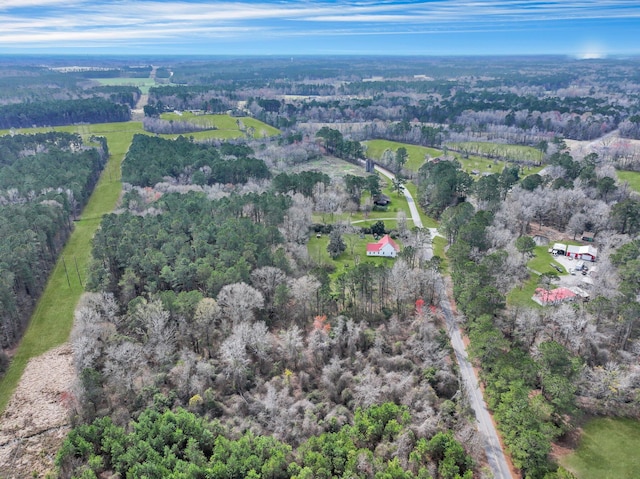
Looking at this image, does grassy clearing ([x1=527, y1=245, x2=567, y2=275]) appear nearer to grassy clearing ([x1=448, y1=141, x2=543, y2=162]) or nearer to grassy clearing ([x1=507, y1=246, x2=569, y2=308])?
grassy clearing ([x1=507, y1=246, x2=569, y2=308])

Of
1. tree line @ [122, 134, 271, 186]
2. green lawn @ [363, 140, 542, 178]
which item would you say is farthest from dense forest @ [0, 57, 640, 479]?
green lawn @ [363, 140, 542, 178]

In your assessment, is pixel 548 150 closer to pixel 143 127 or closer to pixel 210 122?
pixel 210 122

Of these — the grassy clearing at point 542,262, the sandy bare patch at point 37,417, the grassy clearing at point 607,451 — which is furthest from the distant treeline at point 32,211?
the grassy clearing at point 542,262

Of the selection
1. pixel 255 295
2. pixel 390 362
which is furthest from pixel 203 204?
pixel 390 362

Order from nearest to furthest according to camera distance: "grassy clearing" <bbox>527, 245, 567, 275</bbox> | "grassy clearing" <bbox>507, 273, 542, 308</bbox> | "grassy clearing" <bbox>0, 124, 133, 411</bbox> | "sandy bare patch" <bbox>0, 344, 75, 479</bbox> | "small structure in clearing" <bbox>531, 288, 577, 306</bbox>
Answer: "sandy bare patch" <bbox>0, 344, 75, 479</bbox>, "grassy clearing" <bbox>0, 124, 133, 411</bbox>, "small structure in clearing" <bbox>531, 288, 577, 306</bbox>, "grassy clearing" <bbox>507, 273, 542, 308</bbox>, "grassy clearing" <bbox>527, 245, 567, 275</bbox>

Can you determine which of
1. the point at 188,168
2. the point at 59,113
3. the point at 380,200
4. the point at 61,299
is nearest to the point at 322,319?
the point at 61,299

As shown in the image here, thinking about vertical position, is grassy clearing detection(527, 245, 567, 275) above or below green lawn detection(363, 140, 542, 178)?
below
